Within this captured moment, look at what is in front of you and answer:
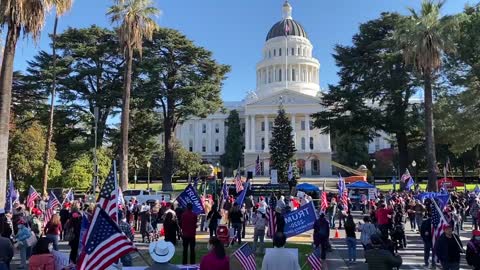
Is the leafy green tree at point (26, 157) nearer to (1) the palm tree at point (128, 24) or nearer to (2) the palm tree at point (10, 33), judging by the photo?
(1) the palm tree at point (128, 24)

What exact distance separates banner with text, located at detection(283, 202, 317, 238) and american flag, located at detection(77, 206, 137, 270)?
23.6 ft

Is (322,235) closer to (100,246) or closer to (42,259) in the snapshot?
(100,246)

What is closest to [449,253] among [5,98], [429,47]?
[5,98]

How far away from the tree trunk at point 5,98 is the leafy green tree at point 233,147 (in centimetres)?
8674

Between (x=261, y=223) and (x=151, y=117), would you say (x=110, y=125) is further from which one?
(x=261, y=223)

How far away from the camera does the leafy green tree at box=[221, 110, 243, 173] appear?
4035 inches

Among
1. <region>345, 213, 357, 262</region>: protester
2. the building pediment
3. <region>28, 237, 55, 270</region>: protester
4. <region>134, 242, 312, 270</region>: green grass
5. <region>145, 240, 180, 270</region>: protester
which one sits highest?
the building pediment

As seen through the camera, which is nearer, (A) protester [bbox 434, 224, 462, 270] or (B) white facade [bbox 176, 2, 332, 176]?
(A) protester [bbox 434, 224, 462, 270]

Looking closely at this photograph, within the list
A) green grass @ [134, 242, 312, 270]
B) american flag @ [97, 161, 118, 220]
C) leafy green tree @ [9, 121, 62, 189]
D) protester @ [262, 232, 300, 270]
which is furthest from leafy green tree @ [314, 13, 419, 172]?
protester @ [262, 232, 300, 270]

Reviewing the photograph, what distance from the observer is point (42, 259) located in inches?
279

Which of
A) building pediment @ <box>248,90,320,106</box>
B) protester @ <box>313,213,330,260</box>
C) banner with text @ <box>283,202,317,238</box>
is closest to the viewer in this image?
protester @ <box>313,213,330,260</box>

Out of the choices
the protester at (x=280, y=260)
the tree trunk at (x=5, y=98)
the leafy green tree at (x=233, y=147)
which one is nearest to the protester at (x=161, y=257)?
the protester at (x=280, y=260)

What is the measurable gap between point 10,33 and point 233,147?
88313 mm

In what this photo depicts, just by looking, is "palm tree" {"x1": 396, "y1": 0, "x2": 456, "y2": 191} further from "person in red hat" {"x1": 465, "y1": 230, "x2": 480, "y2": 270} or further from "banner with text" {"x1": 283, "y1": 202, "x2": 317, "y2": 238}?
"person in red hat" {"x1": 465, "y1": 230, "x2": 480, "y2": 270}
